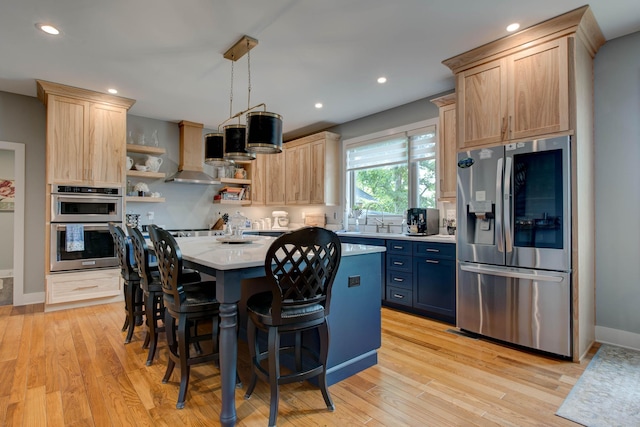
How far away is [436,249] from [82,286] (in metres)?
4.25

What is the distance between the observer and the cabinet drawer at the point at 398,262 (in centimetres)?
379

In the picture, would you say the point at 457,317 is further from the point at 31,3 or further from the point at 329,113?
the point at 31,3

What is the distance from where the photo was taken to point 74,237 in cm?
403

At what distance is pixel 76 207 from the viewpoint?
410 centimetres

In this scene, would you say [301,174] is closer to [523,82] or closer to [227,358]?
[523,82]

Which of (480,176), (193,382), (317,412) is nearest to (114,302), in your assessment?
(193,382)

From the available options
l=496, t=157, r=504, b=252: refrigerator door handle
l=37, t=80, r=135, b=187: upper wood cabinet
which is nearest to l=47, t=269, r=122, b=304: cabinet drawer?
l=37, t=80, r=135, b=187: upper wood cabinet

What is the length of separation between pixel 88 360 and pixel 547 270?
3674 mm

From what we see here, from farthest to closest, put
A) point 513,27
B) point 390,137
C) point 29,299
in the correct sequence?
point 390,137 → point 29,299 → point 513,27

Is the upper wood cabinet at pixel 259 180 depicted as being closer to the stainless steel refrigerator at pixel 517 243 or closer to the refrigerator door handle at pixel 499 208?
the stainless steel refrigerator at pixel 517 243

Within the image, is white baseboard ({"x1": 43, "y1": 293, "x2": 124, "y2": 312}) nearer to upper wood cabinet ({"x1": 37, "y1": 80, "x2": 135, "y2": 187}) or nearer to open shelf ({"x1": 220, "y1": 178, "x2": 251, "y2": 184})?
upper wood cabinet ({"x1": 37, "y1": 80, "x2": 135, "y2": 187})

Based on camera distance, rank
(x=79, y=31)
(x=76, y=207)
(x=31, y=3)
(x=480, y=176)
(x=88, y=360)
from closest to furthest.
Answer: (x=31, y=3), (x=88, y=360), (x=79, y=31), (x=480, y=176), (x=76, y=207)

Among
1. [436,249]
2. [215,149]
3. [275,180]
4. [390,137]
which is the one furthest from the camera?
[275,180]

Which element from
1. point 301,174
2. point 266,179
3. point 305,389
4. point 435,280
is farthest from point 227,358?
point 266,179
